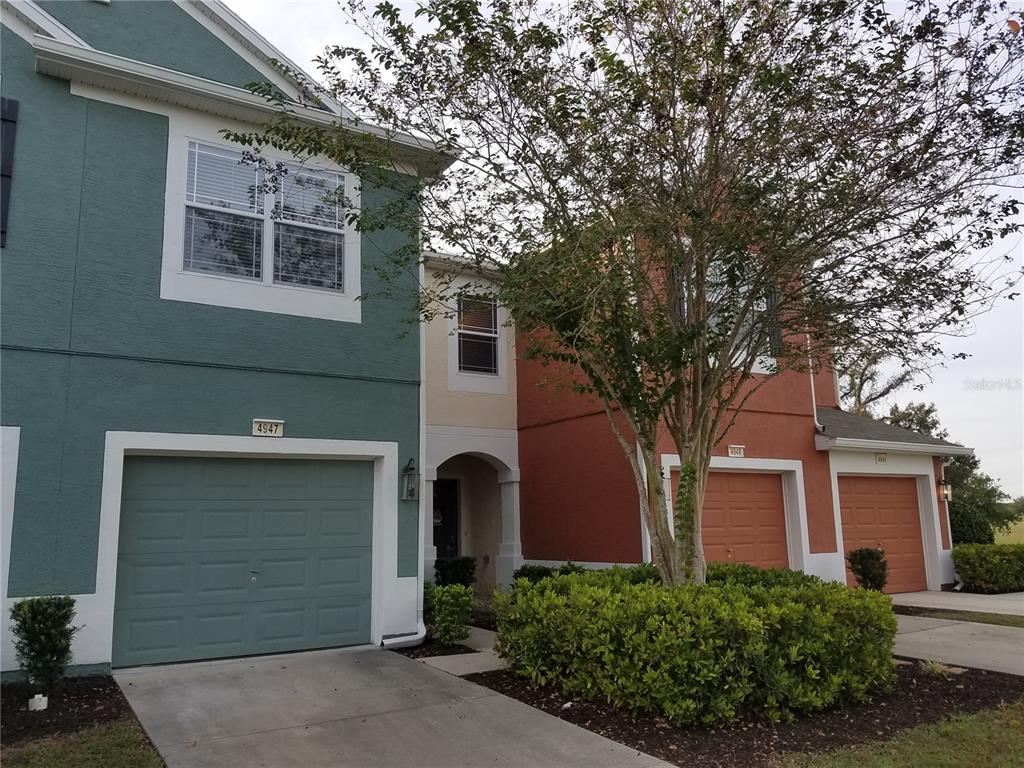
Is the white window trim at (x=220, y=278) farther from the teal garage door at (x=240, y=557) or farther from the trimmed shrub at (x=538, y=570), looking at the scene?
the trimmed shrub at (x=538, y=570)

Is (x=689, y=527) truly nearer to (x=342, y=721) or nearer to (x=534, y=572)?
(x=342, y=721)

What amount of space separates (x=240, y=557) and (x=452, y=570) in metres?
5.25

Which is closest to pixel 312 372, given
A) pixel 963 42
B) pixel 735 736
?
pixel 735 736

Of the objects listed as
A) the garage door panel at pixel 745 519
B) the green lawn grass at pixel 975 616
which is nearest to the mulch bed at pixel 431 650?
the garage door panel at pixel 745 519

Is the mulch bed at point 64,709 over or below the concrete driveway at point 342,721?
over

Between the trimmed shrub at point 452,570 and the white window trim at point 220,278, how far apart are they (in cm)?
546

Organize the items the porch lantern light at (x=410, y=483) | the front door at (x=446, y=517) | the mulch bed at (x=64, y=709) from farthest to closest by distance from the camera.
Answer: the front door at (x=446, y=517) → the porch lantern light at (x=410, y=483) → the mulch bed at (x=64, y=709)

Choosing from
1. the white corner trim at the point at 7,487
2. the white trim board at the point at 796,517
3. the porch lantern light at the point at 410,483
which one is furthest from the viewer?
the white trim board at the point at 796,517

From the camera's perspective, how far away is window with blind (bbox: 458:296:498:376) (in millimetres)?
14227

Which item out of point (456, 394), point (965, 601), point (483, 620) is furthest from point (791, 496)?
point (456, 394)

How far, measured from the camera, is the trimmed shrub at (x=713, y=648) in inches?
237

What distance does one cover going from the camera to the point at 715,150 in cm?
771

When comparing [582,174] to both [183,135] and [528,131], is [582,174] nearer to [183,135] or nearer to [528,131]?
[528,131]

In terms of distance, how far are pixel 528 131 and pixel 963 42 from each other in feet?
13.7
